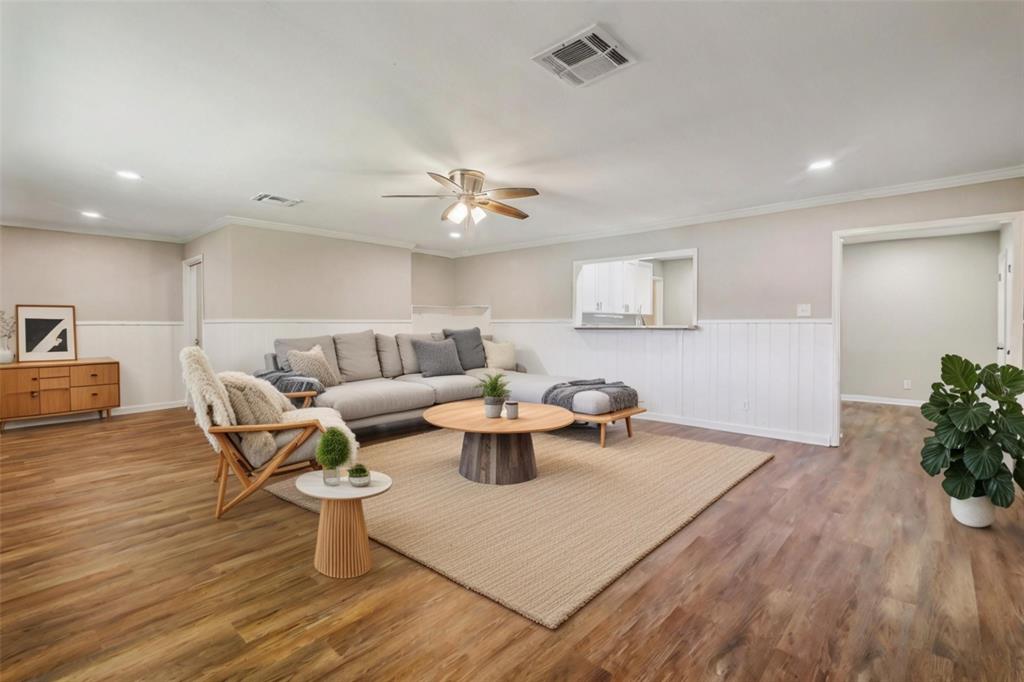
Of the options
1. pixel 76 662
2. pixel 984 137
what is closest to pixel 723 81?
pixel 984 137

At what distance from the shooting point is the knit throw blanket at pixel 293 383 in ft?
14.3

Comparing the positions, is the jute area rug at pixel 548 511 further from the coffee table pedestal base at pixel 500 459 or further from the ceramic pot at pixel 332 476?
the ceramic pot at pixel 332 476

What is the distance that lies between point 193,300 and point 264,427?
467 centimetres

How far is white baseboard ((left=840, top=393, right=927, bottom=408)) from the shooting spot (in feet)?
20.8

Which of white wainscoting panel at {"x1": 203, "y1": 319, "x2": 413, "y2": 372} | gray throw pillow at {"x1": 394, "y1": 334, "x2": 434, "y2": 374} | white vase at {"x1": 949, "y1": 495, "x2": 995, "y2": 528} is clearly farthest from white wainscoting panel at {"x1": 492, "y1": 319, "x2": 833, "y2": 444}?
white wainscoting panel at {"x1": 203, "y1": 319, "x2": 413, "y2": 372}

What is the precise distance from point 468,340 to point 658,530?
4.10 m

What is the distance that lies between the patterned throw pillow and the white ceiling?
1567 mm

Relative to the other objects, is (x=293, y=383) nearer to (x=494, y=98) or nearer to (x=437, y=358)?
(x=437, y=358)

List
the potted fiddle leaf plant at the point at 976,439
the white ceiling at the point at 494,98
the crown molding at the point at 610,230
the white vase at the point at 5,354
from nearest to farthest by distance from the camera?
the white ceiling at the point at 494,98 → the potted fiddle leaf plant at the point at 976,439 → the crown molding at the point at 610,230 → the white vase at the point at 5,354

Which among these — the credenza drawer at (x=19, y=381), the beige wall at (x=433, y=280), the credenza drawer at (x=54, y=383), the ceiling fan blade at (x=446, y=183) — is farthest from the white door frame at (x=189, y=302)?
the ceiling fan blade at (x=446, y=183)

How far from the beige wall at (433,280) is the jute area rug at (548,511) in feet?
11.6

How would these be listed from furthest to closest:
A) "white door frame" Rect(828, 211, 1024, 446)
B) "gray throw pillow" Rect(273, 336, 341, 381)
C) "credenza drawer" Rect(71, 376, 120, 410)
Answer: "credenza drawer" Rect(71, 376, 120, 410), "gray throw pillow" Rect(273, 336, 341, 381), "white door frame" Rect(828, 211, 1024, 446)

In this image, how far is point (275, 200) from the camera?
4.51 metres

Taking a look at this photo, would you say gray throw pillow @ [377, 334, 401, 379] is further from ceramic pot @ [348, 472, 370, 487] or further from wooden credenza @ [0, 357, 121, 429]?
ceramic pot @ [348, 472, 370, 487]
